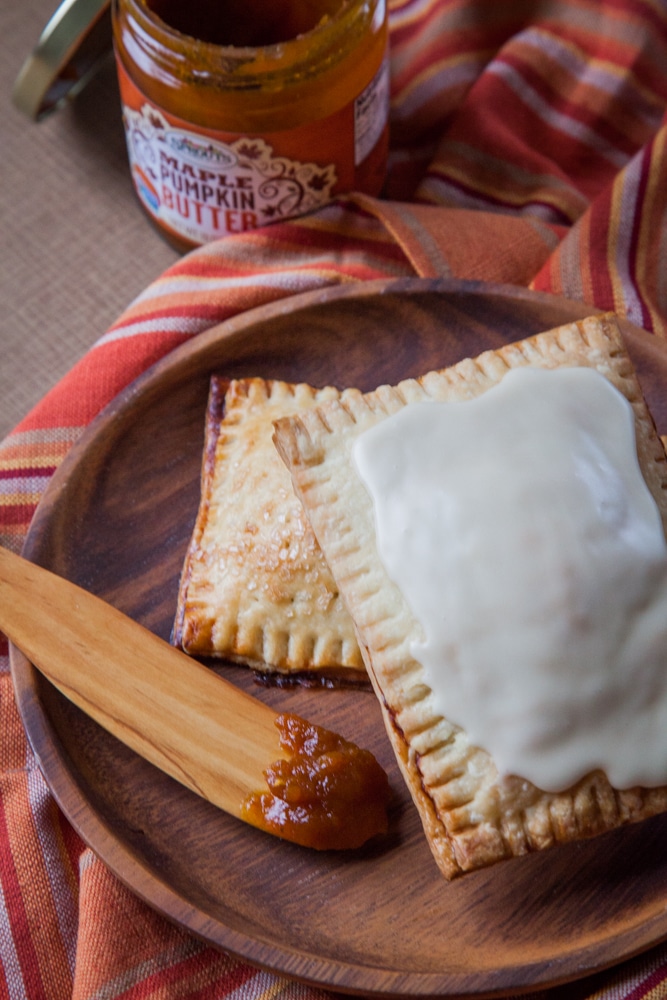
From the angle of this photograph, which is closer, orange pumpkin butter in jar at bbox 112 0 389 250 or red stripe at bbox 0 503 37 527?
orange pumpkin butter in jar at bbox 112 0 389 250

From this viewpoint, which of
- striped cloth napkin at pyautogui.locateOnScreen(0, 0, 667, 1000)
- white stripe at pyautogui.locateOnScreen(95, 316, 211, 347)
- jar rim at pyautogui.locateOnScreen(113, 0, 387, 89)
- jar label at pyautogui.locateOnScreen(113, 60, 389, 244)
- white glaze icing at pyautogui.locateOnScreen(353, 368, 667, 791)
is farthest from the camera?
white stripe at pyautogui.locateOnScreen(95, 316, 211, 347)


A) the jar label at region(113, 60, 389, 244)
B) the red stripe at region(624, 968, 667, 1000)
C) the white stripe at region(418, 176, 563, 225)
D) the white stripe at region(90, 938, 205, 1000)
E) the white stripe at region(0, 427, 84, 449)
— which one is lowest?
the red stripe at region(624, 968, 667, 1000)

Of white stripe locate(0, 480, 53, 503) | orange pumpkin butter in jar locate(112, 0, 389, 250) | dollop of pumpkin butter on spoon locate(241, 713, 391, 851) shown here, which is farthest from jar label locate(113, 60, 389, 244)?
dollop of pumpkin butter on spoon locate(241, 713, 391, 851)

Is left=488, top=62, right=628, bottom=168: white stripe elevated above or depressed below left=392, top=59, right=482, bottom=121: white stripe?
below

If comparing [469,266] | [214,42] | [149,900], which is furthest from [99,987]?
[214,42]

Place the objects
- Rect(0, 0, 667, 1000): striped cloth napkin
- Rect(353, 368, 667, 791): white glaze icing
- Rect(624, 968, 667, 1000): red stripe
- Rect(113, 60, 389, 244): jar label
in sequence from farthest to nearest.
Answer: Rect(113, 60, 389, 244): jar label
Rect(0, 0, 667, 1000): striped cloth napkin
Rect(624, 968, 667, 1000): red stripe
Rect(353, 368, 667, 791): white glaze icing

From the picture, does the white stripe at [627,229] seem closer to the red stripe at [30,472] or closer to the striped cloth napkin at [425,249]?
the striped cloth napkin at [425,249]

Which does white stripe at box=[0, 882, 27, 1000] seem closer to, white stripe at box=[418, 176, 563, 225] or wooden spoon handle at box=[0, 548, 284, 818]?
wooden spoon handle at box=[0, 548, 284, 818]
